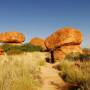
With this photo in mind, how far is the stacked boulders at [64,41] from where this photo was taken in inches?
1052

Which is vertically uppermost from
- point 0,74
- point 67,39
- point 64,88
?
point 67,39

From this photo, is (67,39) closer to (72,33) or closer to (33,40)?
(72,33)

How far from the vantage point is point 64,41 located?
26719 millimetres

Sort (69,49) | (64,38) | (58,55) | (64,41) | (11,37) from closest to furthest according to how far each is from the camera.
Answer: (58,55)
(64,41)
(64,38)
(69,49)
(11,37)

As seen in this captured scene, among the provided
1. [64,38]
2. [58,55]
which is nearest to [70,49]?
[64,38]

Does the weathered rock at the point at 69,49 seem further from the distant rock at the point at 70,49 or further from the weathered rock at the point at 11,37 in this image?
the weathered rock at the point at 11,37

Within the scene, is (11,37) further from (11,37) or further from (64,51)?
(64,51)

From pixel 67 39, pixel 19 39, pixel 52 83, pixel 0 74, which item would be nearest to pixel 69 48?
pixel 67 39

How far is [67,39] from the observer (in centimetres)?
2672

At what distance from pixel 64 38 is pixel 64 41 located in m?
0.36

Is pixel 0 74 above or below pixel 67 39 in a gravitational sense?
below

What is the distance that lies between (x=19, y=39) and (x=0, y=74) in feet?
136

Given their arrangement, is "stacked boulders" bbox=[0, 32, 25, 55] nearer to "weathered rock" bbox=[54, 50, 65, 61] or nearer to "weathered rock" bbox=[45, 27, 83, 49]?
"weathered rock" bbox=[45, 27, 83, 49]

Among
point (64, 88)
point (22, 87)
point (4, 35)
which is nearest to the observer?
point (22, 87)
